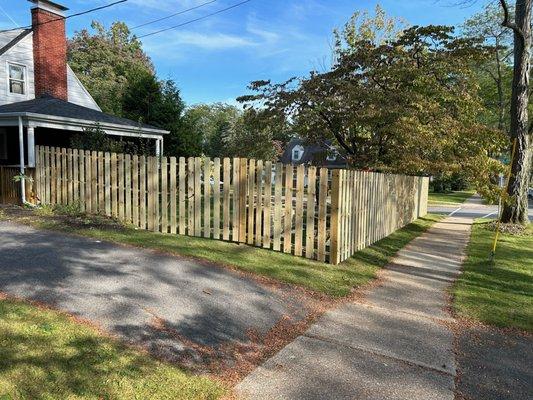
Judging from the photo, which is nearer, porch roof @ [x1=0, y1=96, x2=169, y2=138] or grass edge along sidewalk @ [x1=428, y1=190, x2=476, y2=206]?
porch roof @ [x1=0, y1=96, x2=169, y2=138]

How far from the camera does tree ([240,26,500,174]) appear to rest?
12.2 meters

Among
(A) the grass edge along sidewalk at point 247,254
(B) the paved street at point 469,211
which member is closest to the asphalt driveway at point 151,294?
(A) the grass edge along sidewalk at point 247,254

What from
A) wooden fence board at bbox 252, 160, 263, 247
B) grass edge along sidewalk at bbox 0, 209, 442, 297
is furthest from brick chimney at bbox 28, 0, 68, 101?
wooden fence board at bbox 252, 160, 263, 247

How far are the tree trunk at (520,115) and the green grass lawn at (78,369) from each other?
13.3m

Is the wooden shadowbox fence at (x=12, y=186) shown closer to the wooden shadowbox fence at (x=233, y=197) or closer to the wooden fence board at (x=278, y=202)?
the wooden shadowbox fence at (x=233, y=197)

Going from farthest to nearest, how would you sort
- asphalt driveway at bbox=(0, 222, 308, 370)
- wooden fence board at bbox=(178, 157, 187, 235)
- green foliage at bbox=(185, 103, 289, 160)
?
1. green foliage at bbox=(185, 103, 289, 160)
2. wooden fence board at bbox=(178, 157, 187, 235)
3. asphalt driveway at bbox=(0, 222, 308, 370)

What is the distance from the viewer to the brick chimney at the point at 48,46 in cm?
1770

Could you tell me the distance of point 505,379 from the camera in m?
3.79

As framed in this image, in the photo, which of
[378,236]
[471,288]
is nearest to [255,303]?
[471,288]

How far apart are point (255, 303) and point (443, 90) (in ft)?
36.7

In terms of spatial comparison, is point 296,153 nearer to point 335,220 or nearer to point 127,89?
point 127,89

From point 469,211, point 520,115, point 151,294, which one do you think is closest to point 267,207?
point 151,294

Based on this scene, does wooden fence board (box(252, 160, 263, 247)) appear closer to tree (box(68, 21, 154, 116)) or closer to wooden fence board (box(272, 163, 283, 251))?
wooden fence board (box(272, 163, 283, 251))

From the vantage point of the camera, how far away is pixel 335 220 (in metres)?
7.27
